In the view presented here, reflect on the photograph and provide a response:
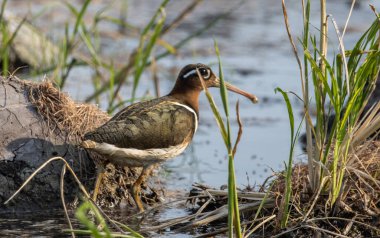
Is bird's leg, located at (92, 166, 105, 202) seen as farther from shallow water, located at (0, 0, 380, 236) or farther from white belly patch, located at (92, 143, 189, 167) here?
shallow water, located at (0, 0, 380, 236)

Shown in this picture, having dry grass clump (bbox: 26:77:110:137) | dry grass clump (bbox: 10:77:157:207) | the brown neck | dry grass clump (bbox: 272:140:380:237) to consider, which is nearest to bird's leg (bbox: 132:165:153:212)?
dry grass clump (bbox: 10:77:157:207)

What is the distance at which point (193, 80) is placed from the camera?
7219 mm

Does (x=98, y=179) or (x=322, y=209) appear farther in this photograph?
(x=98, y=179)

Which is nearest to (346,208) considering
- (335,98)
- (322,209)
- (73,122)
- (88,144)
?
(322,209)

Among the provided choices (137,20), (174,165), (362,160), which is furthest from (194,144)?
(137,20)

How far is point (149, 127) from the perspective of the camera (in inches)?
255

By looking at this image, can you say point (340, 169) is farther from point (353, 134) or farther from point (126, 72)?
point (126, 72)

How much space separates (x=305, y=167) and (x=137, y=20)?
9558mm

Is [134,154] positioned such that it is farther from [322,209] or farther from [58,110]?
[322,209]

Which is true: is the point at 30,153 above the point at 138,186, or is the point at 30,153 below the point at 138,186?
above

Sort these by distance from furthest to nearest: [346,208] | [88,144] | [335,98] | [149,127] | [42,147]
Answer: [42,147], [149,127], [88,144], [346,208], [335,98]

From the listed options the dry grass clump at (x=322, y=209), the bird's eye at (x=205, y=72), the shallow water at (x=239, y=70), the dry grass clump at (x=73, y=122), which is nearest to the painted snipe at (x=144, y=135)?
the dry grass clump at (x=73, y=122)

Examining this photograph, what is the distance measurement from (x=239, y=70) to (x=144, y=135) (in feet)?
21.0

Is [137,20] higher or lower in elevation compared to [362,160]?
higher
